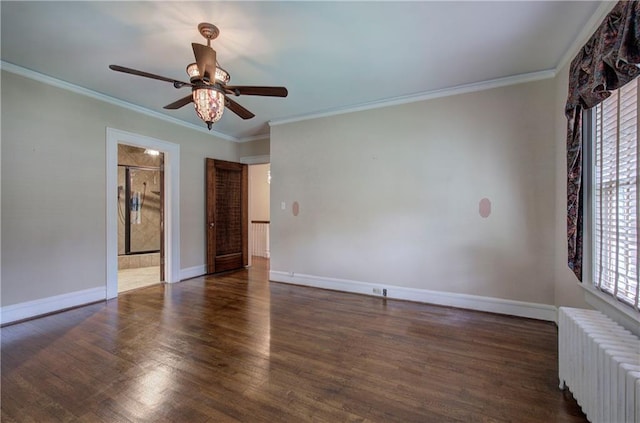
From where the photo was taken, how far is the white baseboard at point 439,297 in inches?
129

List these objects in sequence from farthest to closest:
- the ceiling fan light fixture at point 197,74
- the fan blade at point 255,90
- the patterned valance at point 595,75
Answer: the fan blade at point 255,90 < the ceiling fan light fixture at point 197,74 < the patterned valance at point 595,75

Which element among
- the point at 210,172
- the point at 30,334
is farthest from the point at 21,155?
the point at 210,172

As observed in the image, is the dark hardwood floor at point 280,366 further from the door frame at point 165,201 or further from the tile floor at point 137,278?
the tile floor at point 137,278

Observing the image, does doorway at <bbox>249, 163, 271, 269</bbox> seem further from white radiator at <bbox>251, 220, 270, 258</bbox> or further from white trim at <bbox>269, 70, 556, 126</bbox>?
white trim at <bbox>269, 70, 556, 126</bbox>

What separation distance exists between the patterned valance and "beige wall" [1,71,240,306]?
546 cm

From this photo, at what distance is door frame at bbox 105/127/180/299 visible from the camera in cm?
405

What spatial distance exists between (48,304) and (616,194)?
230 inches

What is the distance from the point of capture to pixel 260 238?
26.3 feet

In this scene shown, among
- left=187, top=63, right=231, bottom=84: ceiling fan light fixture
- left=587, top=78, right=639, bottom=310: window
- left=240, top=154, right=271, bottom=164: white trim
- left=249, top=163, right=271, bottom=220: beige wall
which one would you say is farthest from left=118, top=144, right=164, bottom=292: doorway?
left=587, top=78, right=639, bottom=310: window

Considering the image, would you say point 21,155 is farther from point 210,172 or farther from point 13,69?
point 210,172

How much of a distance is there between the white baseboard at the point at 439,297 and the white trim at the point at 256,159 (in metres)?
2.48

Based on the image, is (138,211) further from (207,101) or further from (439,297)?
(439,297)

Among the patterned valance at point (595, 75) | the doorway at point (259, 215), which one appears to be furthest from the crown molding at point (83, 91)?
the patterned valance at point (595, 75)

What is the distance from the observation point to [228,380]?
2.13 meters
